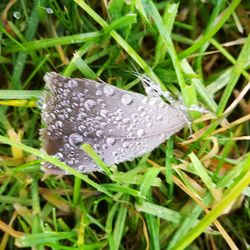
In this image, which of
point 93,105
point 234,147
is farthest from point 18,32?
point 234,147

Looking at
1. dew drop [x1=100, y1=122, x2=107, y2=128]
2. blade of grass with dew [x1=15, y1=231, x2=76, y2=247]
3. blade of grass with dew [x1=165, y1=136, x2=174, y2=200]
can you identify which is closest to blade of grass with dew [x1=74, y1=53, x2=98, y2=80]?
dew drop [x1=100, y1=122, x2=107, y2=128]

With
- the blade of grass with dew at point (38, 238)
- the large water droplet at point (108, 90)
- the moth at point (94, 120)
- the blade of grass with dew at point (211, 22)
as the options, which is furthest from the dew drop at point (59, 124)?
the blade of grass with dew at point (211, 22)

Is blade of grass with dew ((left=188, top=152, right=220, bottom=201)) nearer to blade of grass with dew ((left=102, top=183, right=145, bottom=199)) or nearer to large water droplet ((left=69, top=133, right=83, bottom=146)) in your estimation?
blade of grass with dew ((left=102, top=183, right=145, bottom=199))

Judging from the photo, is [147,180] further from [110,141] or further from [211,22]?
[211,22]

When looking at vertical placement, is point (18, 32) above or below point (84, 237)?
above

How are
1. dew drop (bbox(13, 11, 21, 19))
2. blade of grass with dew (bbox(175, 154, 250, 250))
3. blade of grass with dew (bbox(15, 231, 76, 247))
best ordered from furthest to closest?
dew drop (bbox(13, 11, 21, 19)), blade of grass with dew (bbox(15, 231, 76, 247)), blade of grass with dew (bbox(175, 154, 250, 250))

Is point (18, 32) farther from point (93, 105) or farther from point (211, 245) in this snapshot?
point (211, 245)

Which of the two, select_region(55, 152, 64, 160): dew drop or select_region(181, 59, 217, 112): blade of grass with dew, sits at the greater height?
select_region(181, 59, 217, 112): blade of grass with dew
